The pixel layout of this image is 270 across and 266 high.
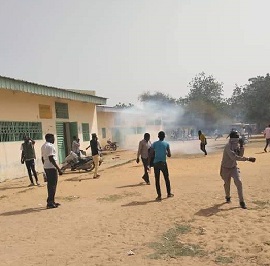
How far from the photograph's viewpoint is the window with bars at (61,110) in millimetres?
18013

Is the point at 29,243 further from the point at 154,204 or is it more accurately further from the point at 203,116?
the point at 203,116

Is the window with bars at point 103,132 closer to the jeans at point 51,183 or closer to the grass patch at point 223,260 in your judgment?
the jeans at point 51,183

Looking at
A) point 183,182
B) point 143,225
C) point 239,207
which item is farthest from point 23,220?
point 183,182

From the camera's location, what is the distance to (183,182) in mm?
11016

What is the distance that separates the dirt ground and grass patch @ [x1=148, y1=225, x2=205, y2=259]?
0.04ft

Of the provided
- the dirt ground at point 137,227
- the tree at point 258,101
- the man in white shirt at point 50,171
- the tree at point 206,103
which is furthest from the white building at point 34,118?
the tree at point 206,103

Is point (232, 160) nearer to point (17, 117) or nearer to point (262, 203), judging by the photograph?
point (262, 203)

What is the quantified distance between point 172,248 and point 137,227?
125 cm

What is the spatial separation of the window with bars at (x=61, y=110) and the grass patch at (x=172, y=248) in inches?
525

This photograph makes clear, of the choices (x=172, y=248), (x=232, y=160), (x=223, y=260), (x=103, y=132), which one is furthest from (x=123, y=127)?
(x=223, y=260)

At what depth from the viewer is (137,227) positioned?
615 cm

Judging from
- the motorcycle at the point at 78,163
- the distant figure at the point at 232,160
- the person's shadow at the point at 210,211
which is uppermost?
the distant figure at the point at 232,160

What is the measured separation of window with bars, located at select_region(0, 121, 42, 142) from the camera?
44.2 feet

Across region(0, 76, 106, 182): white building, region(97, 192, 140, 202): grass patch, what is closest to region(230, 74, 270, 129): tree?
region(0, 76, 106, 182): white building
